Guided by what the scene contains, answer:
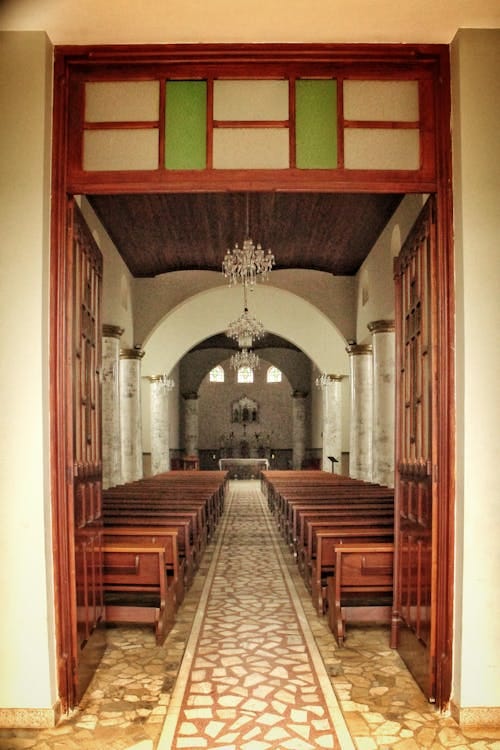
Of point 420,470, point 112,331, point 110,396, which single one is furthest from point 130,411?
point 420,470

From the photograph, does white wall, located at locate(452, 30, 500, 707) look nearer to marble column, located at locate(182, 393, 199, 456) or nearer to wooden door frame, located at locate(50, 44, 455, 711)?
wooden door frame, located at locate(50, 44, 455, 711)

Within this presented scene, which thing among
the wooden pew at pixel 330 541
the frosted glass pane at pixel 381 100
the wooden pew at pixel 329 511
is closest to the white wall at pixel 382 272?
the wooden pew at pixel 329 511

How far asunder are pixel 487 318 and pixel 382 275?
31.0 ft

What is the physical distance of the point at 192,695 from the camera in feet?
14.9

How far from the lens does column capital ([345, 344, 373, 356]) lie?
615 inches

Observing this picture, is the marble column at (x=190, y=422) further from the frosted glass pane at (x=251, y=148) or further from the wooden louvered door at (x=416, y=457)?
the frosted glass pane at (x=251, y=148)

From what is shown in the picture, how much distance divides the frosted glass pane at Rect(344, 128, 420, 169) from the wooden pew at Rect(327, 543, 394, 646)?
3.12 metres

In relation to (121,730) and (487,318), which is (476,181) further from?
(121,730)

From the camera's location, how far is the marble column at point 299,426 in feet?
106

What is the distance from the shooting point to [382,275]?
524 inches

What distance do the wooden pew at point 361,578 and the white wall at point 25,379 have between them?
2564 mm

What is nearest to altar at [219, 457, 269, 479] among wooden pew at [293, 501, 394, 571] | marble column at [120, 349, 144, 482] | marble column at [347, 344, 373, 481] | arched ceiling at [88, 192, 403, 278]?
marble column at [120, 349, 144, 482]

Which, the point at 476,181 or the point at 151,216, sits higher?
the point at 151,216

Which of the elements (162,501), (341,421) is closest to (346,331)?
(341,421)
